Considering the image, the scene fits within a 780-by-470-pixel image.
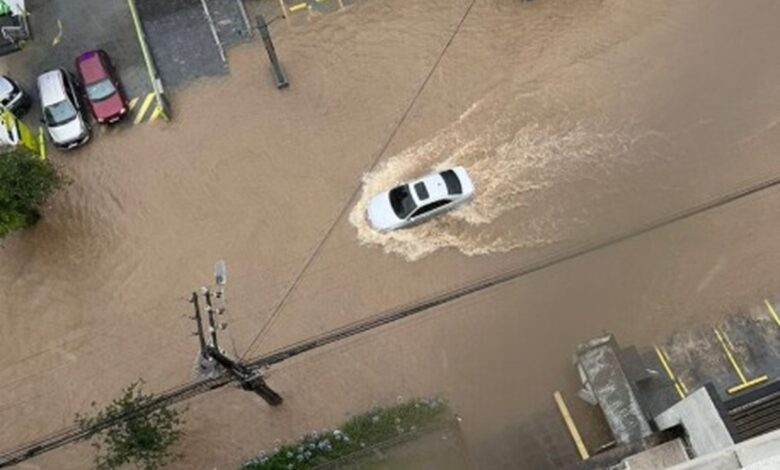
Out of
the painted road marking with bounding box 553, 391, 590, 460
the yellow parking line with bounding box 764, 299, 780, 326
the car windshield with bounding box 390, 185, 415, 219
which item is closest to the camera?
the painted road marking with bounding box 553, 391, 590, 460

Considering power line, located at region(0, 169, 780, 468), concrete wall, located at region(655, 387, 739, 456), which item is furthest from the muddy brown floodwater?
concrete wall, located at region(655, 387, 739, 456)

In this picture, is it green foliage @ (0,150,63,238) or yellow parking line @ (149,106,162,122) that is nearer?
green foliage @ (0,150,63,238)

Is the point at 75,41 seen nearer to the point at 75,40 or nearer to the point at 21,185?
the point at 75,40

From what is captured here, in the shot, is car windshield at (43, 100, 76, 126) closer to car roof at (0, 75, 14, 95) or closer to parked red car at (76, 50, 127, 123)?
parked red car at (76, 50, 127, 123)

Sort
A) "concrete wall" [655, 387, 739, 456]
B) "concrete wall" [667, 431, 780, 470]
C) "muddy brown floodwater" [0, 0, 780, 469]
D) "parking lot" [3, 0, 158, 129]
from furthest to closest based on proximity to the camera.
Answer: "parking lot" [3, 0, 158, 129]
"muddy brown floodwater" [0, 0, 780, 469]
"concrete wall" [655, 387, 739, 456]
"concrete wall" [667, 431, 780, 470]

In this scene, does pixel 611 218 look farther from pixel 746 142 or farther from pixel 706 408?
pixel 706 408

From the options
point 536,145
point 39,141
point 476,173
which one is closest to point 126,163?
point 39,141

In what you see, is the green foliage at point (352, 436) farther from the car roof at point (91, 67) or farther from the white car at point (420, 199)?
the car roof at point (91, 67)
